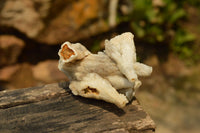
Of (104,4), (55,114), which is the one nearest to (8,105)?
(55,114)

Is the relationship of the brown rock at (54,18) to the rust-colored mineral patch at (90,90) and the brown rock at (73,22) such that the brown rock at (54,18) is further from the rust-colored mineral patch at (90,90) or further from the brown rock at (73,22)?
the rust-colored mineral patch at (90,90)

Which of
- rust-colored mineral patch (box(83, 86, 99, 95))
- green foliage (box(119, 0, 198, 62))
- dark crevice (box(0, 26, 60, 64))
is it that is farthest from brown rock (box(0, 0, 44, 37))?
rust-colored mineral patch (box(83, 86, 99, 95))

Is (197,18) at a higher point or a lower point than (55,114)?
higher

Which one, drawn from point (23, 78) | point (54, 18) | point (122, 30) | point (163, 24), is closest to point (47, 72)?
point (23, 78)

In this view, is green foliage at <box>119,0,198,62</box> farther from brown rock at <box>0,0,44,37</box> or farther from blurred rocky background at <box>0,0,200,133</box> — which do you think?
brown rock at <box>0,0,44,37</box>

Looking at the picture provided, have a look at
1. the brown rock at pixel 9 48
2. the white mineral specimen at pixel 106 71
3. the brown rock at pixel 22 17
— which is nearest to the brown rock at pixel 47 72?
the brown rock at pixel 9 48

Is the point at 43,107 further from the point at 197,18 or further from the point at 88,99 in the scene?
the point at 197,18

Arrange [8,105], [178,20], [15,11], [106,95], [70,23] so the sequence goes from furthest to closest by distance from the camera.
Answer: [178,20]
[70,23]
[15,11]
[8,105]
[106,95]
